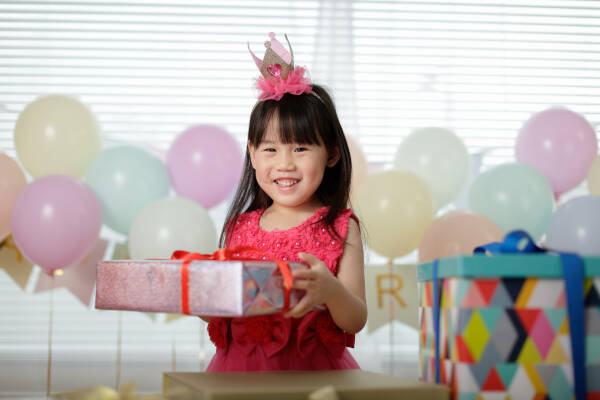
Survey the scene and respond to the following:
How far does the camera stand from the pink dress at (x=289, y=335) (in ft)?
4.55

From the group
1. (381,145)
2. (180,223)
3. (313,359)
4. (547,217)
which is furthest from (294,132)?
(381,145)

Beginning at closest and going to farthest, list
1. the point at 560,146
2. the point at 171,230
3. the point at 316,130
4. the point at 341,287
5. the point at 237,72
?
the point at 341,287 < the point at 316,130 < the point at 171,230 < the point at 560,146 < the point at 237,72

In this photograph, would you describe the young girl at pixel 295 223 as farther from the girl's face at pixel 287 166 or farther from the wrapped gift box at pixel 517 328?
the wrapped gift box at pixel 517 328

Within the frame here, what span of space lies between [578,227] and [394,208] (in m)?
0.65

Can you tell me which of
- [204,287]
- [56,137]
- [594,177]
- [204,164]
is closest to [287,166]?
[204,287]

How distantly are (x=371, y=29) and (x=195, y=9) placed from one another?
946 millimetres

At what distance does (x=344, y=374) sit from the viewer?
3.26 ft

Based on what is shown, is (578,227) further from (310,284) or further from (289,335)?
(310,284)

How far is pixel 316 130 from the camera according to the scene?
1.49 metres

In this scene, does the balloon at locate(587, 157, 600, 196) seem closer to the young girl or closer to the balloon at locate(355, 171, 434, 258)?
the balloon at locate(355, 171, 434, 258)

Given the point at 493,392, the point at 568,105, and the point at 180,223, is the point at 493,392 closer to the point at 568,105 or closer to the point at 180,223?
the point at 180,223

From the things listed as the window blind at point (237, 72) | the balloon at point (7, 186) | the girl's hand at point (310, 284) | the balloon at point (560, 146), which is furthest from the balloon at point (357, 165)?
the girl's hand at point (310, 284)

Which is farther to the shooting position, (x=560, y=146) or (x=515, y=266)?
(x=560, y=146)

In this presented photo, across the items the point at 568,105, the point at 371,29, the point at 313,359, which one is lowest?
Result: the point at 313,359
